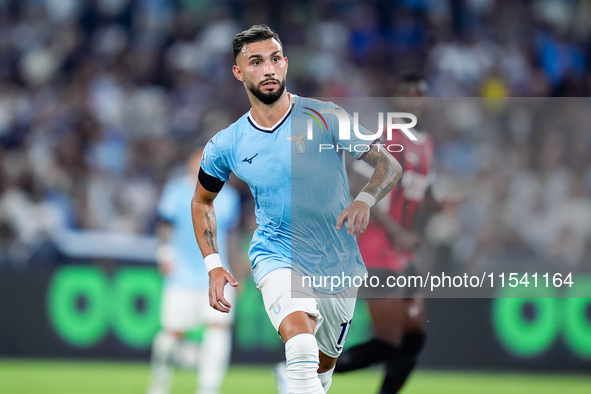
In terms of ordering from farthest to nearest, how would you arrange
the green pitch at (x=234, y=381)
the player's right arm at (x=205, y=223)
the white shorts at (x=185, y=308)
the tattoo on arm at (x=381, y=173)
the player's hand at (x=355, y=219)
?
the green pitch at (x=234, y=381)
the white shorts at (x=185, y=308)
the player's right arm at (x=205, y=223)
the tattoo on arm at (x=381, y=173)
the player's hand at (x=355, y=219)

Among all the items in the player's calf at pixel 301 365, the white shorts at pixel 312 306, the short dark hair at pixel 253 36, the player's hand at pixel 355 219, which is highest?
the short dark hair at pixel 253 36

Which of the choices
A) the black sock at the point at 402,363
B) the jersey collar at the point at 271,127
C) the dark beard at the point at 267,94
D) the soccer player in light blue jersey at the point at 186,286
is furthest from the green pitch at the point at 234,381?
the dark beard at the point at 267,94

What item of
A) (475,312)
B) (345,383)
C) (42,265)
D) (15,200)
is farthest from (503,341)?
(15,200)

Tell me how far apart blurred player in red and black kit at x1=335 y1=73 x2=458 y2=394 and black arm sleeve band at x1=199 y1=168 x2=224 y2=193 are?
1.46 meters

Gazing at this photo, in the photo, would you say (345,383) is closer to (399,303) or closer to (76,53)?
(399,303)

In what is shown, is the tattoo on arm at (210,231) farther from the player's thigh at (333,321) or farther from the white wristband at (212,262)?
the player's thigh at (333,321)

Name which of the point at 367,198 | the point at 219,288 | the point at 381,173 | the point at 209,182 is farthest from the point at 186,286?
the point at 367,198

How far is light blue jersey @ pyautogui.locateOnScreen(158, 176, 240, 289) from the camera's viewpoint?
29.3ft

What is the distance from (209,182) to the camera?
5426mm

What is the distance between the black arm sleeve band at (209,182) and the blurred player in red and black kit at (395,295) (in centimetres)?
146

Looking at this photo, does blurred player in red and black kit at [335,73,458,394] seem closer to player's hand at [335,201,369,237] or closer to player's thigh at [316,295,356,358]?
player's thigh at [316,295,356,358]

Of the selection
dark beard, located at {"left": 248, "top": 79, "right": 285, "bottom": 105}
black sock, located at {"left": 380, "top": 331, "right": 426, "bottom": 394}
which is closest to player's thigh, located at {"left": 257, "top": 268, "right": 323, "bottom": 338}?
dark beard, located at {"left": 248, "top": 79, "right": 285, "bottom": 105}

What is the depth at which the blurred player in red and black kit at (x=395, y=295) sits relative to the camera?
651 centimetres

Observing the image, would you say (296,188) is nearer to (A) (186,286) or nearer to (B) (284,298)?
(B) (284,298)
